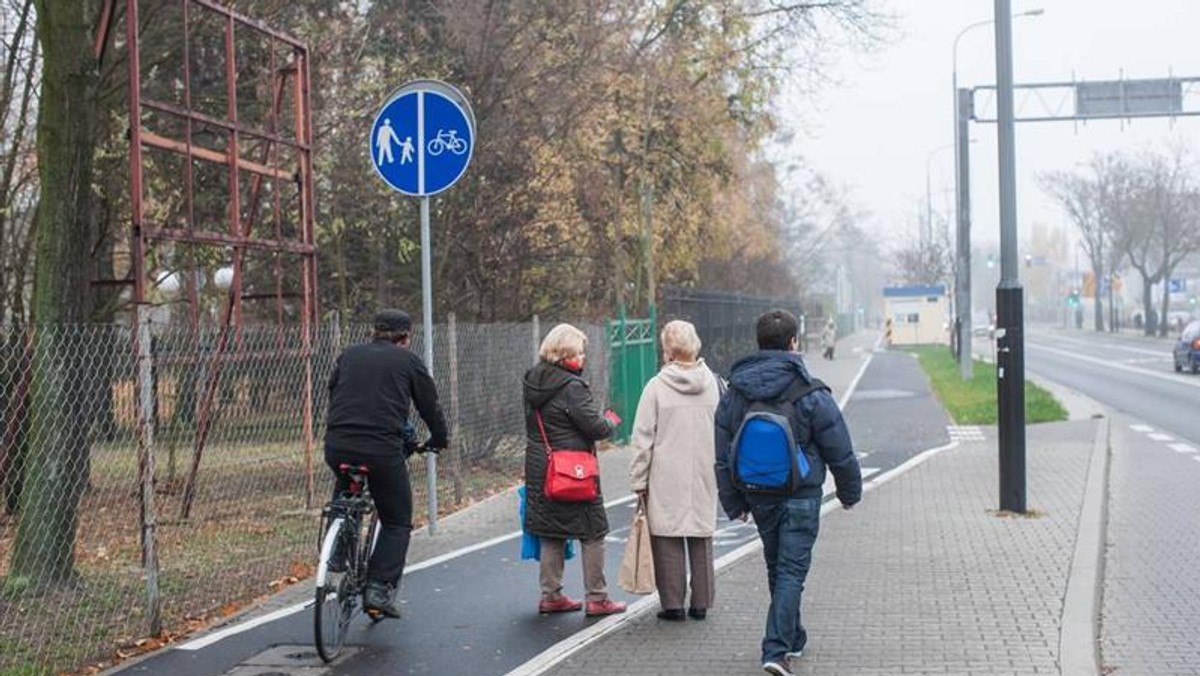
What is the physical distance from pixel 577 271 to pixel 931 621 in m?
13.2

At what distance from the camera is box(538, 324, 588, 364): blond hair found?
738 centimetres

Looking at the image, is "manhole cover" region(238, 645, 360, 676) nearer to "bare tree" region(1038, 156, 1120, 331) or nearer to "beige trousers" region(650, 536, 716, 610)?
"beige trousers" region(650, 536, 716, 610)

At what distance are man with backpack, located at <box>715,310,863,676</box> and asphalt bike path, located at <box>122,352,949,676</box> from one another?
4.23 ft

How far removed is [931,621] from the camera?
7336 mm

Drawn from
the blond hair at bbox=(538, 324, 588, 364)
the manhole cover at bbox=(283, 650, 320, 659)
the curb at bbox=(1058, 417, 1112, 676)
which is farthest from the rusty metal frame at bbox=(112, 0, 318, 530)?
the curb at bbox=(1058, 417, 1112, 676)

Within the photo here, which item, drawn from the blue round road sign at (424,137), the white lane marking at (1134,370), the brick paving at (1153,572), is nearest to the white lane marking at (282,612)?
the blue round road sign at (424,137)

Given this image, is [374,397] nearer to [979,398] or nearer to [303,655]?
[303,655]

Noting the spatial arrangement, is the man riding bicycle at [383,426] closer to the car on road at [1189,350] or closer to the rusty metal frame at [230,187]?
the rusty metal frame at [230,187]

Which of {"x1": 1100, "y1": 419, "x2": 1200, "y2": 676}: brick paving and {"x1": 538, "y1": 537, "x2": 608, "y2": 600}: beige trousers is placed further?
{"x1": 538, "y1": 537, "x2": 608, "y2": 600}: beige trousers

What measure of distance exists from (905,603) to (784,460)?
2101 millimetres

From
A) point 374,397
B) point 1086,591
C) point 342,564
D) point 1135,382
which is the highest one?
point 374,397

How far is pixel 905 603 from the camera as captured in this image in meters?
7.82

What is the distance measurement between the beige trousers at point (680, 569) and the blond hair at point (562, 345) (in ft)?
3.47

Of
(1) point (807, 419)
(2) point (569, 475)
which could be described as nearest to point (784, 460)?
(1) point (807, 419)
